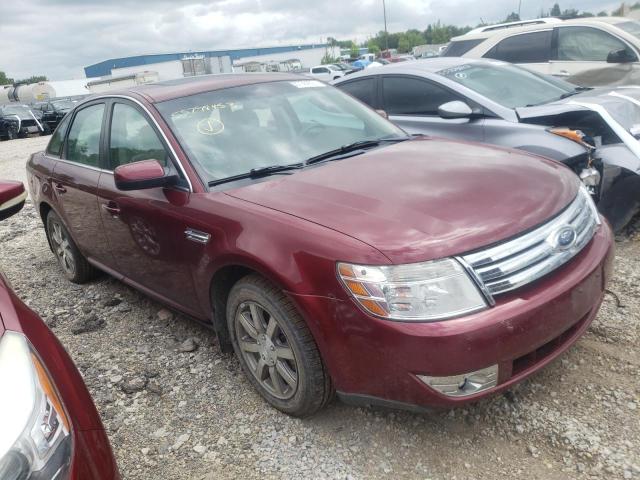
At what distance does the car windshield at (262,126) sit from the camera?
295 cm

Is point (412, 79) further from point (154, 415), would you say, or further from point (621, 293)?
point (154, 415)

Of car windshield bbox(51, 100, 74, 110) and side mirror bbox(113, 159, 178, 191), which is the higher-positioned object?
car windshield bbox(51, 100, 74, 110)

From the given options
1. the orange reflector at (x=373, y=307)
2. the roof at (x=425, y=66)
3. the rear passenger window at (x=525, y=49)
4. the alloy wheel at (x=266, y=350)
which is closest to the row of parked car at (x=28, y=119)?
the rear passenger window at (x=525, y=49)

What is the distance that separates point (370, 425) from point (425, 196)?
3.66 ft

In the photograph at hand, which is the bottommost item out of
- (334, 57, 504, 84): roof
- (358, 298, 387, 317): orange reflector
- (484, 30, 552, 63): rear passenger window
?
(358, 298, 387, 317): orange reflector

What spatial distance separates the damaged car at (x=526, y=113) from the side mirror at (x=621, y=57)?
75.9 inches

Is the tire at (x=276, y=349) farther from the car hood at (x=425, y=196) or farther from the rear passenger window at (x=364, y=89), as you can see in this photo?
the rear passenger window at (x=364, y=89)

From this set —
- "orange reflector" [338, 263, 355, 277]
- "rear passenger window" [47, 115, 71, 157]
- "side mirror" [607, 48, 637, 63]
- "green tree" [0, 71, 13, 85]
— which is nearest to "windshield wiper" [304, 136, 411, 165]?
"orange reflector" [338, 263, 355, 277]

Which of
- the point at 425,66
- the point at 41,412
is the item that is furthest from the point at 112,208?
the point at 425,66

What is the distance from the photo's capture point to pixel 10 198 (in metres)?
2.30

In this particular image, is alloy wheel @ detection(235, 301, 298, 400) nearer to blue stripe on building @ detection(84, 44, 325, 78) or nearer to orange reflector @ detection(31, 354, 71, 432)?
orange reflector @ detection(31, 354, 71, 432)

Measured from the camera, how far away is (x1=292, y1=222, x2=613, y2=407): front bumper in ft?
6.51

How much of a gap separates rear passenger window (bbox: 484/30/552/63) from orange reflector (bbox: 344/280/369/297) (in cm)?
687

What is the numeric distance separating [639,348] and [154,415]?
8.53 ft
